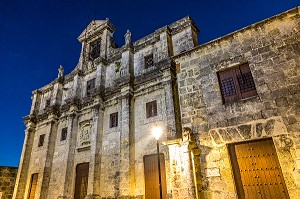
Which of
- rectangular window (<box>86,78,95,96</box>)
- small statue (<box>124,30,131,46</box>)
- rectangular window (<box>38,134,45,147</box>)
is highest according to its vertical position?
small statue (<box>124,30,131,46</box>)

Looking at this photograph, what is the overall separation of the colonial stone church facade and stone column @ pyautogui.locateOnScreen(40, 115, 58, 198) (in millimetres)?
72

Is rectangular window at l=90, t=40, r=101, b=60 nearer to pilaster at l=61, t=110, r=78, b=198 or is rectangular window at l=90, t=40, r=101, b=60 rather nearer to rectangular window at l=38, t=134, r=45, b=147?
pilaster at l=61, t=110, r=78, b=198

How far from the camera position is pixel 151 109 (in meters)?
11.9

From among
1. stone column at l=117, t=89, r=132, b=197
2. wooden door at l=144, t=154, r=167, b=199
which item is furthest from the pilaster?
wooden door at l=144, t=154, r=167, b=199

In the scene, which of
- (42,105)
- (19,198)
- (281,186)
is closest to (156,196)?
(281,186)

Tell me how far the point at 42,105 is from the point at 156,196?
15.0m

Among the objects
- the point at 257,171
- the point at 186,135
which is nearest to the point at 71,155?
the point at 186,135

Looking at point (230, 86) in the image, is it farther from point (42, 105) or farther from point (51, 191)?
point (42, 105)

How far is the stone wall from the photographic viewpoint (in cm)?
1594

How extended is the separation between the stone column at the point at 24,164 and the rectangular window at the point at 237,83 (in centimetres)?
1653

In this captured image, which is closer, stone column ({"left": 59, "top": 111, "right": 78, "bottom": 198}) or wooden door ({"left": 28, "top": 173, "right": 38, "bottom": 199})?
stone column ({"left": 59, "top": 111, "right": 78, "bottom": 198})

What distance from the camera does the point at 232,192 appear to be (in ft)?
19.5

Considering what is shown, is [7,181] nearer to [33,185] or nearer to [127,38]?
[33,185]

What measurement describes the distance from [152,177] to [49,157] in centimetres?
932
